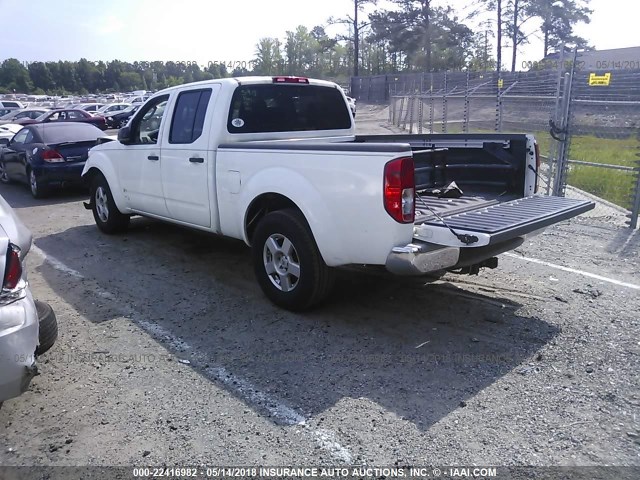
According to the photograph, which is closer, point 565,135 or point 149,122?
point 149,122

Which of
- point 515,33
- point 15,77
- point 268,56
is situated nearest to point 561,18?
point 515,33

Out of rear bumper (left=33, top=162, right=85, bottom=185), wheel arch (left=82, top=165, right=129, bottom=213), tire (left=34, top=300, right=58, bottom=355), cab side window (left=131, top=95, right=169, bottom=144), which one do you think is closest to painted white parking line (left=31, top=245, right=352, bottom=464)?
tire (left=34, top=300, right=58, bottom=355)

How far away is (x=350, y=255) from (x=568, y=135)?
21.0 feet

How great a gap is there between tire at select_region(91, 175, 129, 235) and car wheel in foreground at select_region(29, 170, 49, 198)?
369 centimetres

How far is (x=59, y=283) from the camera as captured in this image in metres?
5.81

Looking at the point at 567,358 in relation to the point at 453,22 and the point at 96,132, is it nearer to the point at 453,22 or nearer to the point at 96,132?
the point at 96,132

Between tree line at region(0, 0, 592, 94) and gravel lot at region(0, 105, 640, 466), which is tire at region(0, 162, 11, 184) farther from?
tree line at region(0, 0, 592, 94)

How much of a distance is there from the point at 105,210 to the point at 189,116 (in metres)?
2.64

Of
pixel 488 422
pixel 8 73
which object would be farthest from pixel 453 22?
pixel 8 73

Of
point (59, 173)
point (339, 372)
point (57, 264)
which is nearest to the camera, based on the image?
point (339, 372)

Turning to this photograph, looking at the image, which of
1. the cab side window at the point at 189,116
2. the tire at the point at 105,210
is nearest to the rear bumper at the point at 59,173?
the tire at the point at 105,210

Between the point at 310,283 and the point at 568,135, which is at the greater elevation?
Answer: the point at 568,135

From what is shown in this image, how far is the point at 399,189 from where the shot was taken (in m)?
3.88

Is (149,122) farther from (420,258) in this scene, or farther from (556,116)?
(556,116)
